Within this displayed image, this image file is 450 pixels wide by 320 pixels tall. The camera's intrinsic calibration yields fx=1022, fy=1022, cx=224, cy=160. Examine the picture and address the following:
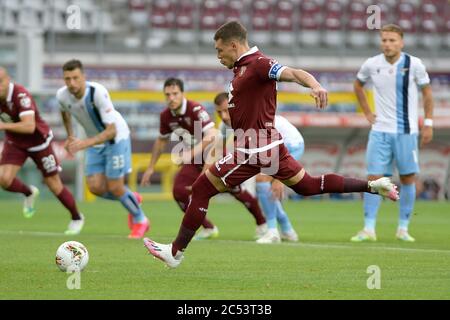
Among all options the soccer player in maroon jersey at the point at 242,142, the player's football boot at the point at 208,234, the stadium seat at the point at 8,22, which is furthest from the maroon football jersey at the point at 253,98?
the stadium seat at the point at 8,22

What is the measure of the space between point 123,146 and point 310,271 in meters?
5.06

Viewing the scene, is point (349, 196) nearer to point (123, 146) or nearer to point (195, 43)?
point (195, 43)

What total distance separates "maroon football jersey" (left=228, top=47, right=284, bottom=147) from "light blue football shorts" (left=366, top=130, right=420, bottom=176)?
4.16 meters

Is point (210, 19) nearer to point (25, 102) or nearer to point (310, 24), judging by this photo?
point (310, 24)

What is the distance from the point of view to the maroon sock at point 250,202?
497 inches

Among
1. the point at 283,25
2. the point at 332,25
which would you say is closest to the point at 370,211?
the point at 283,25

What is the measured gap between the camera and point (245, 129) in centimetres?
836

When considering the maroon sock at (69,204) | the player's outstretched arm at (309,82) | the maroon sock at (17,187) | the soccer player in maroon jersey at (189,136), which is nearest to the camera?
the player's outstretched arm at (309,82)

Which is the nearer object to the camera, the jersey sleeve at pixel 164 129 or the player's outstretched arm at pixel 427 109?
the player's outstretched arm at pixel 427 109

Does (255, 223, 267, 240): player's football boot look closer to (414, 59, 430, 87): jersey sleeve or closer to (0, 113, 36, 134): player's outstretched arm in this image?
(414, 59, 430, 87): jersey sleeve

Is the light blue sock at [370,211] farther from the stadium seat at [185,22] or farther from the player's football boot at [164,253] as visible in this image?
the stadium seat at [185,22]

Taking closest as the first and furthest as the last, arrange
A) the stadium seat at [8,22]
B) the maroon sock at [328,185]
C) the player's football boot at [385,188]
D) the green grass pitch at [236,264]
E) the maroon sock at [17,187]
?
the green grass pitch at [236,264] → the player's football boot at [385,188] → the maroon sock at [328,185] → the maroon sock at [17,187] → the stadium seat at [8,22]

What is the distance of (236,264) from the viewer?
9109 millimetres

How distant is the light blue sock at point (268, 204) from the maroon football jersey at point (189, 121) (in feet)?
3.81
